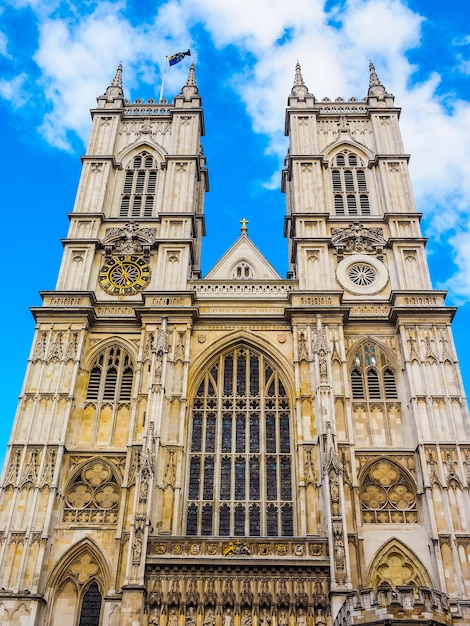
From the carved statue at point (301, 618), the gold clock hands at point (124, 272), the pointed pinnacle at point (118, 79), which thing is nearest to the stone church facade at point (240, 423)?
the carved statue at point (301, 618)

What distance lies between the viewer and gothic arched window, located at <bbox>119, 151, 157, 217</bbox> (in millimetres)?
32938

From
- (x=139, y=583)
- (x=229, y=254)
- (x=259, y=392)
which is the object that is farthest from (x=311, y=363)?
(x=139, y=583)

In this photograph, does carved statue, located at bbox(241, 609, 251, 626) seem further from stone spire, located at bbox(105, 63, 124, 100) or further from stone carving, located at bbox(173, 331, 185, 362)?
stone spire, located at bbox(105, 63, 124, 100)

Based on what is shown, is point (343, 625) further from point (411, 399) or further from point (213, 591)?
point (411, 399)

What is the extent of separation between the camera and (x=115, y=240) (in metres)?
31.3

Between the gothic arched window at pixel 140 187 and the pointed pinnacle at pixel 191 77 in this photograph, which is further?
the pointed pinnacle at pixel 191 77

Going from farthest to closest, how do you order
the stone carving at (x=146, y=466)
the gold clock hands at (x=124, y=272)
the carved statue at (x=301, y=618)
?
the gold clock hands at (x=124, y=272) < the stone carving at (x=146, y=466) < the carved statue at (x=301, y=618)

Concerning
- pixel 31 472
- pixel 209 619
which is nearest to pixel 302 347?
pixel 209 619

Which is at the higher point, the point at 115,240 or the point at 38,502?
the point at 115,240

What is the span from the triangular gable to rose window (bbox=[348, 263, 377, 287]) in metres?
3.29

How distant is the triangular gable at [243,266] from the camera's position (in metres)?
31.5

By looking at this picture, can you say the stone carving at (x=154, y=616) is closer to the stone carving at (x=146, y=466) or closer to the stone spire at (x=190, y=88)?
the stone carving at (x=146, y=466)

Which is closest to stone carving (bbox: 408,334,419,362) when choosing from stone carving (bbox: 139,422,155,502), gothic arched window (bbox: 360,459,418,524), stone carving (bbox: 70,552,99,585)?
gothic arched window (bbox: 360,459,418,524)

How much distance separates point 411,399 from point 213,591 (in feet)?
32.9
